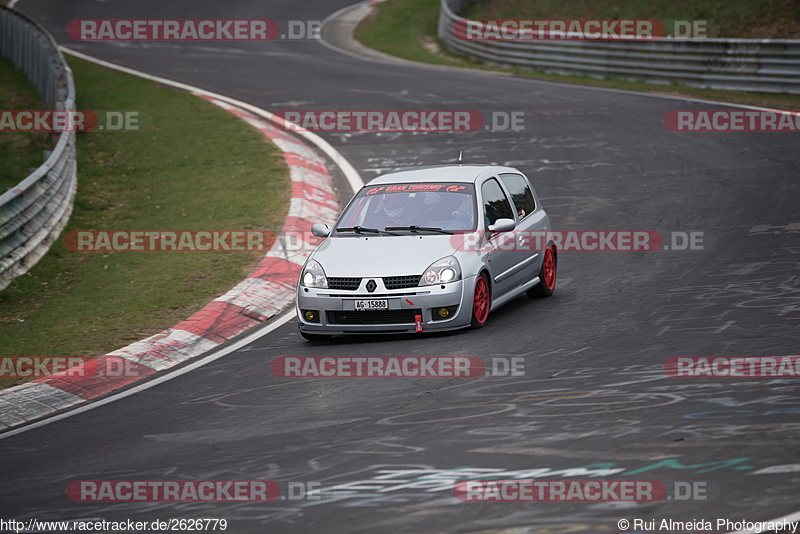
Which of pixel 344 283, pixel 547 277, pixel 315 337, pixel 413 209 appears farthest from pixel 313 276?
pixel 547 277

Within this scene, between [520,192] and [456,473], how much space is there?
18.6 feet

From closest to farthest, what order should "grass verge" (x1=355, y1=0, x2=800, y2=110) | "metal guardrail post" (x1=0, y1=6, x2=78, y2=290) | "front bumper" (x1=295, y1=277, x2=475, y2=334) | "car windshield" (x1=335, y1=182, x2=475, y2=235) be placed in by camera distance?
"front bumper" (x1=295, y1=277, x2=475, y2=334) → "car windshield" (x1=335, y1=182, x2=475, y2=235) → "metal guardrail post" (x1=0, y1=6, x2=78, y2=290) → "grass verge" (x1=355, y1=0, x2=800, y2=110)

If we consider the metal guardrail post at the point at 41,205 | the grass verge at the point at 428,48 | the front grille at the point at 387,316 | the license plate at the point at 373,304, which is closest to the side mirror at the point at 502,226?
the front grille at the point at 387,316

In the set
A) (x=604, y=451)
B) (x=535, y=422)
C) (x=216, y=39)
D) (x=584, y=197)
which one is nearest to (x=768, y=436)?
(x=604, y=451)

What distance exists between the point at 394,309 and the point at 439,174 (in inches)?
87.6

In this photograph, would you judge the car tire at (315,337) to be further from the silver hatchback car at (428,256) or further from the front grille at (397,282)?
the front grille at (397,282)

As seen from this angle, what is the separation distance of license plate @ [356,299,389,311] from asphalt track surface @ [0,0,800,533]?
36 cm

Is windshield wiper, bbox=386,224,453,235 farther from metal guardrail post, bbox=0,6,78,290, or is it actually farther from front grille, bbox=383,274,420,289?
metal guardrail post, bbox=0,6,78,290

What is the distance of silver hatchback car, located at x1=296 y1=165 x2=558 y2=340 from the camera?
28.6ft

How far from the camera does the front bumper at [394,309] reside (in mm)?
8664

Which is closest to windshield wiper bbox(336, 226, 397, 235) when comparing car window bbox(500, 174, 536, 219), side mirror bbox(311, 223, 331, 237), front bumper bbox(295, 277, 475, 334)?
side mirror bbox(311, 223, 331, 237)

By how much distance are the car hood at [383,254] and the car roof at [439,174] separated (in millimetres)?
1040

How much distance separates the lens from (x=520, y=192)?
10703 millimetres

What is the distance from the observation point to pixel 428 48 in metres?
32.9
